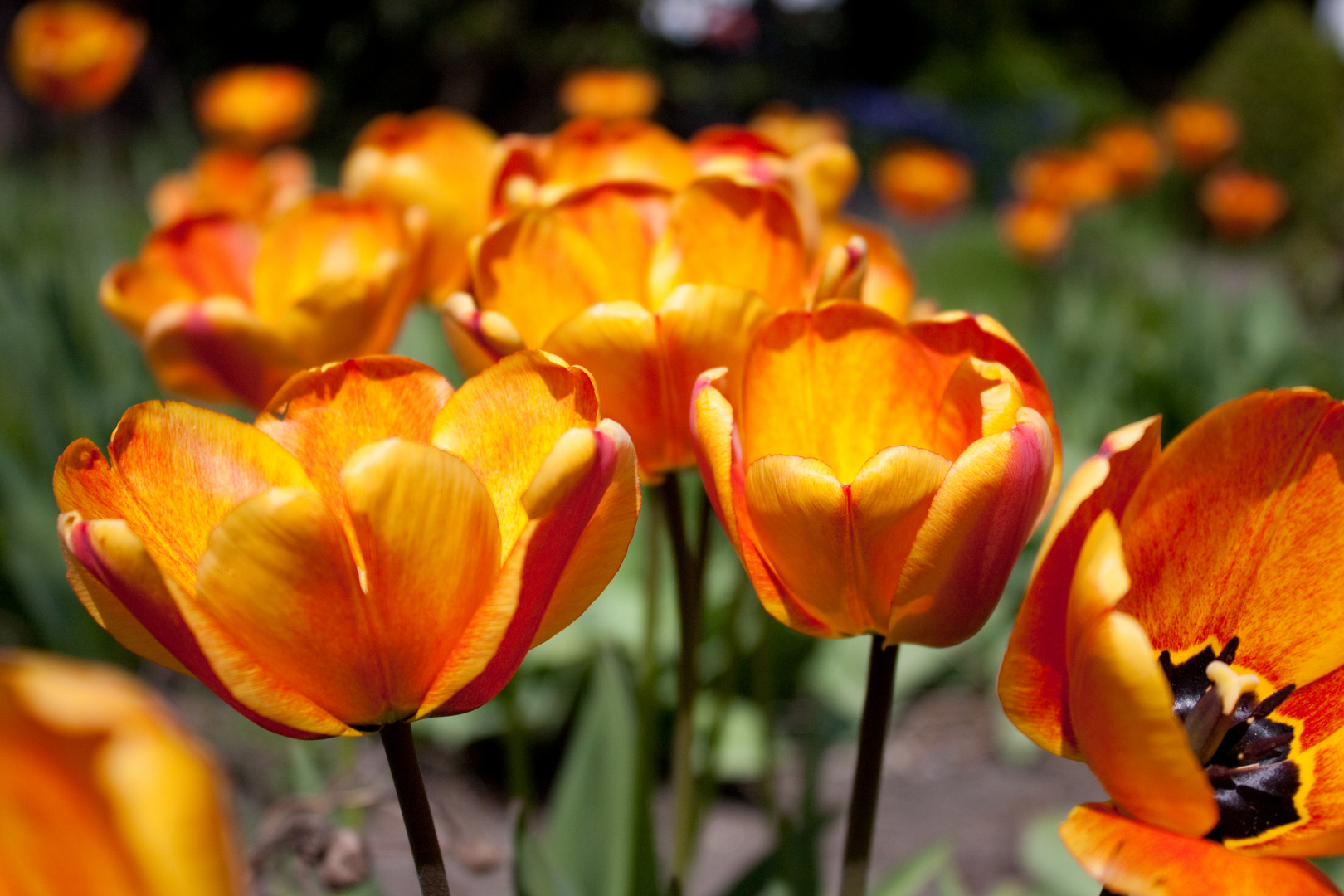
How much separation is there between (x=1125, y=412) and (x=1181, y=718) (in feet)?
6.98

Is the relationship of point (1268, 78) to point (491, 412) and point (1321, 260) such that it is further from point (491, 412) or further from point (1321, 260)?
point (491, 412)

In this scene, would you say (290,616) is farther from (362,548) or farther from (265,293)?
(265,293)

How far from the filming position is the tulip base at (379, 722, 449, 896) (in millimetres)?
389

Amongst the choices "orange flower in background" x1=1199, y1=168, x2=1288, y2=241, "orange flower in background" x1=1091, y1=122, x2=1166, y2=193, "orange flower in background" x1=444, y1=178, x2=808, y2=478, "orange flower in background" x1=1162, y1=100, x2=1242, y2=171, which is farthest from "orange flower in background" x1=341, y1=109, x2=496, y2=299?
"orange flower in background" x1=1162, y1=100, x2=1242, y2=171

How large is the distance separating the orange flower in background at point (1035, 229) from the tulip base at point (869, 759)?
10.7ft

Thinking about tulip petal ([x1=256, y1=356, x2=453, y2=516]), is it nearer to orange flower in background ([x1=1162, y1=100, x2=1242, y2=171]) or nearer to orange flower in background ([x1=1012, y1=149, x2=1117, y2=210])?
orange flower in background ([x1=1012, y1=149, x2=1117, y2=210])

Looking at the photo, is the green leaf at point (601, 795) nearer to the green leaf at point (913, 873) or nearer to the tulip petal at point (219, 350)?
the green leaf at point (913, 873)

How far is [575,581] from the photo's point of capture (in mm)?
422

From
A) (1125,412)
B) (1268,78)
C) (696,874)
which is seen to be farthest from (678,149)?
(1268,78)

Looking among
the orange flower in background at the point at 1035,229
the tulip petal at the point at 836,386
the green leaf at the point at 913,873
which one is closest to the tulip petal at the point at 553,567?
the tulip petal at the point at 836,386

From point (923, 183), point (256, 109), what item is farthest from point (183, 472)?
point (923, 183)

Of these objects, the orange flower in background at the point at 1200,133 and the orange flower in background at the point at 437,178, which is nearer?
the orange flower in background at the point at 437,178

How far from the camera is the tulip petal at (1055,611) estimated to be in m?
0.41

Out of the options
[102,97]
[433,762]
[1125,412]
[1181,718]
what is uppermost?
[1181,718]
